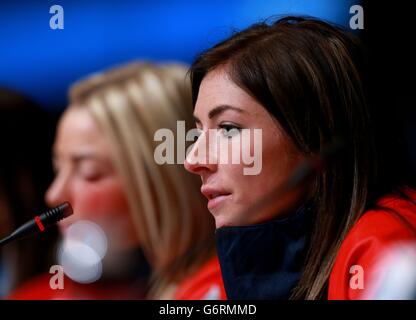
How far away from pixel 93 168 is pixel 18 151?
203 millimetres

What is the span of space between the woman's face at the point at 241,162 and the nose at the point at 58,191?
311 millimetres

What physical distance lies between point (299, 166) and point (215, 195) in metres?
0.17

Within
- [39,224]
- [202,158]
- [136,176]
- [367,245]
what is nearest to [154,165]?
[136,176]

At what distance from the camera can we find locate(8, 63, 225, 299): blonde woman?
159 cm

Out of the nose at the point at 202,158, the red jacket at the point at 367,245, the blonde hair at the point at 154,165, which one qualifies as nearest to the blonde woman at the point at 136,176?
the blonde hair at the point at 154,165

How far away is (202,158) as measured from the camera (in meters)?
1.47

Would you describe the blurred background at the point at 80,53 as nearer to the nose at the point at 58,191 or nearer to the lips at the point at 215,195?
the nose at the point at 58,191

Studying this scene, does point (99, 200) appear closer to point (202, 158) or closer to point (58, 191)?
point (58, 191)

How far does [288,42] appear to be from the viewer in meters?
1.41

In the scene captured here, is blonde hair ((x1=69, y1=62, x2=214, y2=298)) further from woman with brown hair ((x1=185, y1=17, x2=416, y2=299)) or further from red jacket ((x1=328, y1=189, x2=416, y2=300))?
red jacket ((x1=328, y1=189, x2=416, y2=300))

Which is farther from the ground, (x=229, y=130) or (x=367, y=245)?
(x=229, y=130)

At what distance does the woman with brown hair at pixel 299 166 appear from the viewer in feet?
4.50
